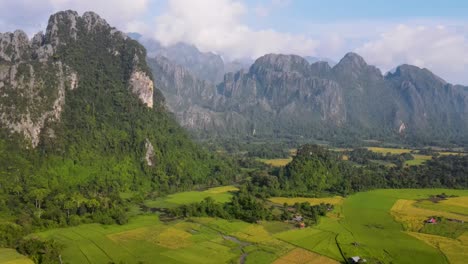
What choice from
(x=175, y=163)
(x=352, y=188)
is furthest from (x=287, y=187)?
(x=175, y=163)

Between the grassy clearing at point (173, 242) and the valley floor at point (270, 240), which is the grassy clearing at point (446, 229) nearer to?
the valley floor at point (270, 240)

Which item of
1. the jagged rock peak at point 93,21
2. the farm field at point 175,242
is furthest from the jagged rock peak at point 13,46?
the farm field at point 175,242

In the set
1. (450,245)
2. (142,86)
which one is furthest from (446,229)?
Result: (142,86)

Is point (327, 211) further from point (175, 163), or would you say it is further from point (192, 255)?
point (175, 163)

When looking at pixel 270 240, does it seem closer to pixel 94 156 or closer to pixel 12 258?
pixel 12 258

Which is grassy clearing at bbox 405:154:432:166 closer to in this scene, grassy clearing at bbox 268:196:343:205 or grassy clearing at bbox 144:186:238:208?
grassy clearing at bbox 268:196:343:205

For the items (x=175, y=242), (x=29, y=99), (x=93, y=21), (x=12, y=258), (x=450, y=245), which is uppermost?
(x=93, y=21)

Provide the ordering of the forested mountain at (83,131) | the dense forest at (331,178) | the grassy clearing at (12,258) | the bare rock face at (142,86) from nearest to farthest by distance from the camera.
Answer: the grassy clearing at (12,258) < the forested mountain at (83,131) < the dense forest at (331,178) < the bare rock face at (142,86)
